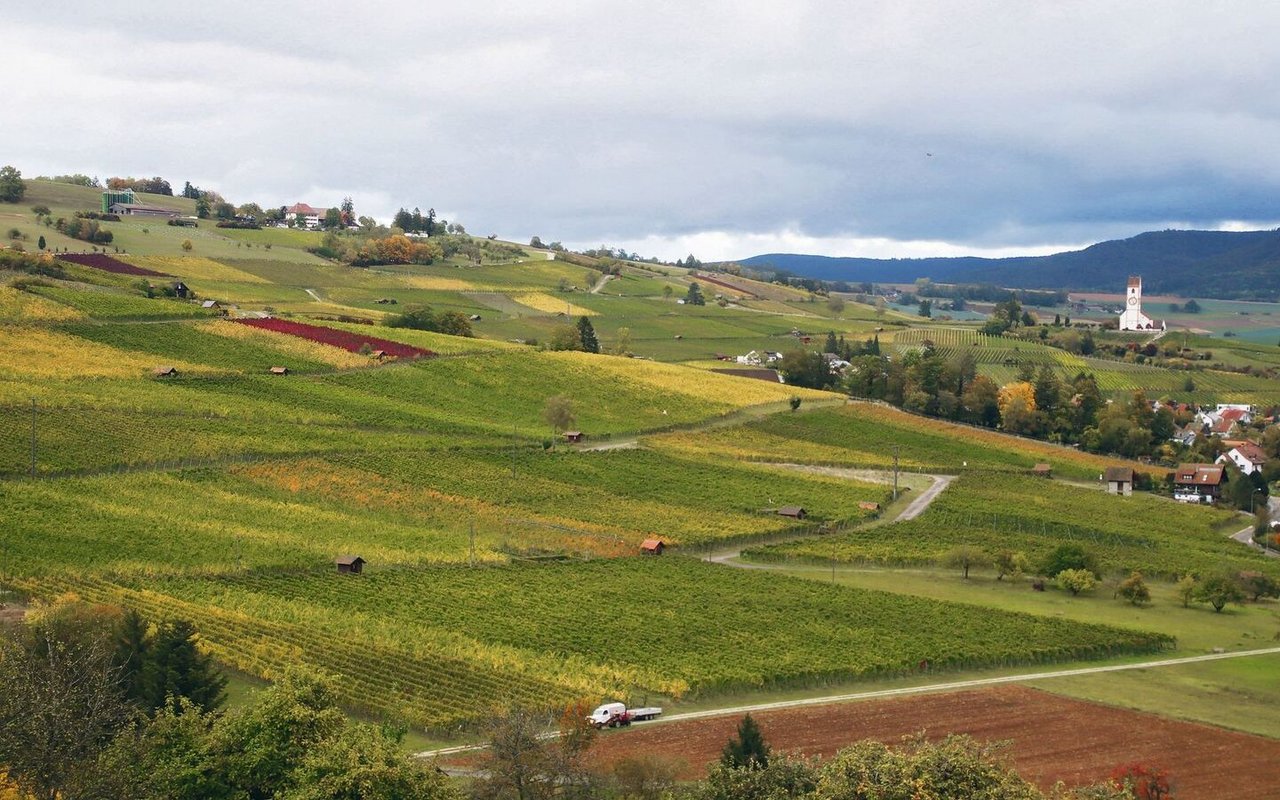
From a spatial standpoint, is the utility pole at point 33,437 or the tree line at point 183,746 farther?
the utility pole at point 33,437

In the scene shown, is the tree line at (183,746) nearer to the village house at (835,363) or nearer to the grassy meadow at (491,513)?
the grassy meadow at (491,513)

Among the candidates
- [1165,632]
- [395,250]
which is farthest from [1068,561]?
[395,250]

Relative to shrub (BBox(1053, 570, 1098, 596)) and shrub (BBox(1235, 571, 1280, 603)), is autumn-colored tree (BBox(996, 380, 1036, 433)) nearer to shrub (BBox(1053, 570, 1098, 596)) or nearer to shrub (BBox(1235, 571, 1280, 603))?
shrub (BBox(1235, 571, 1280, 603))

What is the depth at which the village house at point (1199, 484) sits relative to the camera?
106 m

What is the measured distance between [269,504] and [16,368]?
2759cm

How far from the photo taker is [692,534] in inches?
3034

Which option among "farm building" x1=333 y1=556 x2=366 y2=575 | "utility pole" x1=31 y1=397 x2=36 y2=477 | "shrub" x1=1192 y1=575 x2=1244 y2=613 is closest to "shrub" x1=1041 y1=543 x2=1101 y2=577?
"shrub" x1=1192 y1=575 x2=1244 y2=613

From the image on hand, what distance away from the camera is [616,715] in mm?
46656

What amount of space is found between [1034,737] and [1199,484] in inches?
2562

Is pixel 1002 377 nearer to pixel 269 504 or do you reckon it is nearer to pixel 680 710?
pixel 269 504

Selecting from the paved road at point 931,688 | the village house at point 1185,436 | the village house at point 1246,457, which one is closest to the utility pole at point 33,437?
the paved road at point 931,688

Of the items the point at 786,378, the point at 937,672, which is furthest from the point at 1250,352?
the point at 937,672

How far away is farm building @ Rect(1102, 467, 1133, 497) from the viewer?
102375 mm

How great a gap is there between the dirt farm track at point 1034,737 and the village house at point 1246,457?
7008cm
